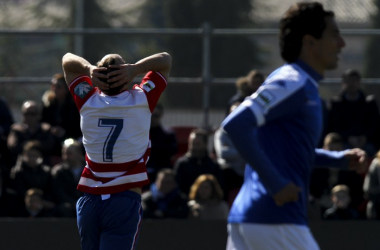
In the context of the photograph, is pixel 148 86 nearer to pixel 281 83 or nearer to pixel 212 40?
pixel 281 83

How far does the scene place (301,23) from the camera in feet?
12.1

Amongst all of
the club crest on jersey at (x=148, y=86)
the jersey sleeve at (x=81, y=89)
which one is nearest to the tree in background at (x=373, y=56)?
the club crest on jersey at (x=148, y=86)

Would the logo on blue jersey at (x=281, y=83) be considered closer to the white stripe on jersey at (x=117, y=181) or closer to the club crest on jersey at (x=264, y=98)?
the club crest on jersey at (x=264, y=98)

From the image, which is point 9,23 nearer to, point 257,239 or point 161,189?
point 161,189

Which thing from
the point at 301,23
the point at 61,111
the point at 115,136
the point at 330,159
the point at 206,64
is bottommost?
the point at 61,111

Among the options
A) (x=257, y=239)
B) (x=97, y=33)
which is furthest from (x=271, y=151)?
(x=97, y=33)

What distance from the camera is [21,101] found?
11039 mm

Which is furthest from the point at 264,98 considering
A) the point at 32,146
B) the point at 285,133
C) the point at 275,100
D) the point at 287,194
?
the point at 32,146

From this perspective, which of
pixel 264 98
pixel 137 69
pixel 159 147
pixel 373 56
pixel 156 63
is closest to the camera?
pixel 264 98

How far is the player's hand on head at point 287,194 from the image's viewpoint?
11.2ft

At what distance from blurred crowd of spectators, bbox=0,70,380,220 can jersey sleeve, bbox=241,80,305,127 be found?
556 cm

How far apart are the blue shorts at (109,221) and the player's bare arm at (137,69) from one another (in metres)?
0.68

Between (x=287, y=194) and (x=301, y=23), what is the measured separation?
804 millimetres

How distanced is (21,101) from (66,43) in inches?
41.3
